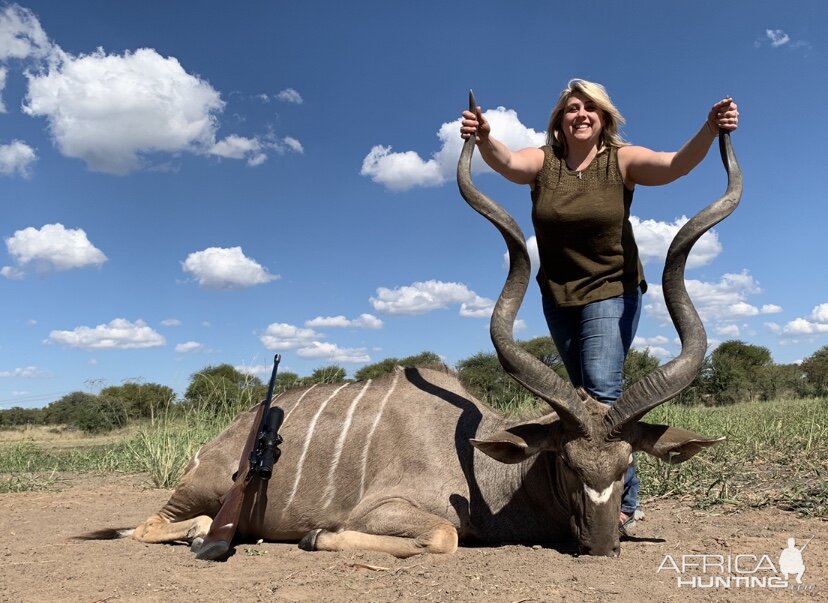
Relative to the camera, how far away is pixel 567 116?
427cm

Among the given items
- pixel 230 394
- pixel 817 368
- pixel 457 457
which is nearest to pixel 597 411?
pixel 457 457

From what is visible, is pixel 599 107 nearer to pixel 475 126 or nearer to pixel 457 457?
pixel 475 126

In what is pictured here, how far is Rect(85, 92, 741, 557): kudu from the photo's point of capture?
3686mm

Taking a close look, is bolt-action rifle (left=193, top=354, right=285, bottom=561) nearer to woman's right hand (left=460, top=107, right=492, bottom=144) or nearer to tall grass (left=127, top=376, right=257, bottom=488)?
woman's right hand (left=460, top=107, right=492, bottom=144)

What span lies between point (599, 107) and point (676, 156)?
0.52 metres

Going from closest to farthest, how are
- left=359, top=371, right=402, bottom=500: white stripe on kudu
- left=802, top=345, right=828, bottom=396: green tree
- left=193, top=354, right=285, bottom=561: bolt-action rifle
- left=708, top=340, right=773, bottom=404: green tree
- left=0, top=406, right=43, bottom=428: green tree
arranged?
1. left=193, top=354, right=285, bottom=561: bolt-action rifle
2. left=359, top=371, right=402, bottom=500: white stripe on kudu
3. left=708, top=340, right=773, bottom=404: green tree
4. left=802, top=345, right=828, bottom=396: green tree
5. left=0, top=406, right=43, bottom=428: green tree

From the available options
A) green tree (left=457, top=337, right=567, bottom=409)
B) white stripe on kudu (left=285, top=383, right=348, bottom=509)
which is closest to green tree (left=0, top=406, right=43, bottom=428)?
green tree (left=457, top=337, right=567, bottom=409)

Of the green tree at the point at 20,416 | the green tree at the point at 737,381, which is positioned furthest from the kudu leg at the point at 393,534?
the green tree at the point at 20,416

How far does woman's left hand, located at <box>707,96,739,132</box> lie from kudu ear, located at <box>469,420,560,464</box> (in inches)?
72.5

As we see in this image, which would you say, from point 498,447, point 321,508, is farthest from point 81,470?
point 498,447

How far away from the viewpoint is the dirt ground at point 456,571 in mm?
2992

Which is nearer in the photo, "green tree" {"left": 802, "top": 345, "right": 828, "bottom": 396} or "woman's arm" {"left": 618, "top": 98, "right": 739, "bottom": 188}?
"woman's arm" {"left": 618, "top": 98, "right": 739, "bottom": 188}

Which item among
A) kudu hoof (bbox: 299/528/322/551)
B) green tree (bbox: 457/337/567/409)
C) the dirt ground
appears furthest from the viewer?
green tree (bbox: 457/337/567/409)

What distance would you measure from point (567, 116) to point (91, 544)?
3.83 metres
